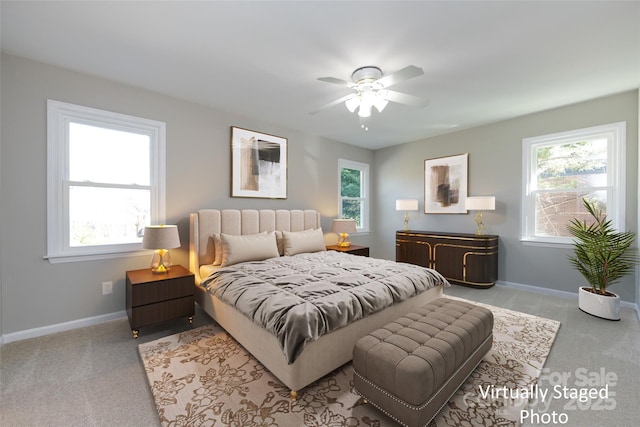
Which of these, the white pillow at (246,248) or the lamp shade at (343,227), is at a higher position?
the lamp shade at (343,227)

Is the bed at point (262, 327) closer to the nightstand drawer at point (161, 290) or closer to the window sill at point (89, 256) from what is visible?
the nightstand drawer at point (161, 290)

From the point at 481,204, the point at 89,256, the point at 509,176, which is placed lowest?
the point at 89,256

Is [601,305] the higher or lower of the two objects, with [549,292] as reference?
higher

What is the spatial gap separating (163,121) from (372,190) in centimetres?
431

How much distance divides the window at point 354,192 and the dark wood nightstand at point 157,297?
11.0 ft

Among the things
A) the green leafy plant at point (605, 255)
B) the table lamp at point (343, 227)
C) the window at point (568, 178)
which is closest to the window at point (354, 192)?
the table lamp at point (343, 227)

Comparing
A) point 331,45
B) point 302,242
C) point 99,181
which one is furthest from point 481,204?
point 99,181

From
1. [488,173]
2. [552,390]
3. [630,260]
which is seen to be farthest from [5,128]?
[630,260]

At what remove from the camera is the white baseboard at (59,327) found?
236 centimetres

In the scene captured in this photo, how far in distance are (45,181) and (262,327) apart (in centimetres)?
265

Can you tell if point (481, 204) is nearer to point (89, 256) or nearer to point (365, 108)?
point (365, 108)

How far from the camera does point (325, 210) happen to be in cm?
503

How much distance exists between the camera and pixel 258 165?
402cm

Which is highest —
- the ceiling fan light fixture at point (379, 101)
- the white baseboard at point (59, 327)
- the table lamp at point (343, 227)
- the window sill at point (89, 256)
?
the ceiling fan light fixture at point (379, 101)
